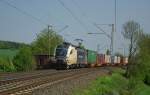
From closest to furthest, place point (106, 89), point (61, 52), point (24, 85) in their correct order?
point (24, 85) → point (106, 89) → point (61, 52)

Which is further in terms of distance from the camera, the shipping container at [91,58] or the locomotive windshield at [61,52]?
the shipping container at [91,58]

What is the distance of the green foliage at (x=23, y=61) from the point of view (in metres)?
49.4

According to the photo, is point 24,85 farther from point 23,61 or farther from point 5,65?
point 23,61

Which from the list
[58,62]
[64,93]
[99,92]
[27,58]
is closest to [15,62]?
[27,58]

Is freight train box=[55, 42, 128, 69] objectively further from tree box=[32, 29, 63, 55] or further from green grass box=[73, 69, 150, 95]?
tree box=[32, 29, 63, 55]

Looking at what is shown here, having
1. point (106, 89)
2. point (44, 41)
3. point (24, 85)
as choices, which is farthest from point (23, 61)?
point (44, 41)

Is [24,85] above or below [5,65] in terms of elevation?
below

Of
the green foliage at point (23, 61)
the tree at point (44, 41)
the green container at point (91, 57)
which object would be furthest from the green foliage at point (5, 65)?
the tree at point (44, 41)

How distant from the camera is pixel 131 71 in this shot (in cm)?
5175

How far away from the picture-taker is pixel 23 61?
162 ft

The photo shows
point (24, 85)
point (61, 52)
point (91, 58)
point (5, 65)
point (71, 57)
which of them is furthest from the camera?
point (91, 58)

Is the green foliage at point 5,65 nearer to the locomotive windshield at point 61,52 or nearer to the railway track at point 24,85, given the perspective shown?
the locomotive windshield at point 61,52

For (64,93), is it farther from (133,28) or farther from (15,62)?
(133,28)

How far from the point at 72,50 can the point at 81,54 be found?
7.23 metres
